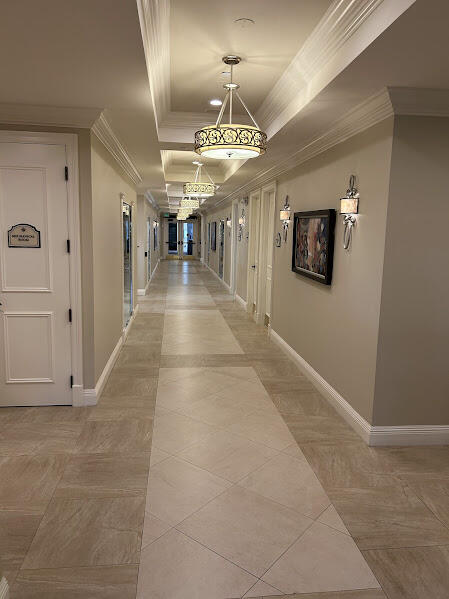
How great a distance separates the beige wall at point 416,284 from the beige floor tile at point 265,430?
782 millimetres

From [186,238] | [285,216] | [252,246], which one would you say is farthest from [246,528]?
[186,238]

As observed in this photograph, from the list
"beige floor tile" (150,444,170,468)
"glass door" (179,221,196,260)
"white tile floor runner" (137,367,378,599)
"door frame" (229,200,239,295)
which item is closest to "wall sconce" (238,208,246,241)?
"door frame" (229,200,239,295)

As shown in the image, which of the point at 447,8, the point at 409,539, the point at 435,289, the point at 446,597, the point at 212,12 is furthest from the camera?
the point at 435,289

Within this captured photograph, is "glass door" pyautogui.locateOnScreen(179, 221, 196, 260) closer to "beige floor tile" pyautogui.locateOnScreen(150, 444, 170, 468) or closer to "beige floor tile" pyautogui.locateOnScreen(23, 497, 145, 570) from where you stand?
"beige floor tile" pyautogui.locateOnScreen(150, 444, 170, 468)

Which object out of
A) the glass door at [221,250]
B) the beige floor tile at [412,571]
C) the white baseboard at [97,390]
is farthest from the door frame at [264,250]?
the glass door at [221,250]

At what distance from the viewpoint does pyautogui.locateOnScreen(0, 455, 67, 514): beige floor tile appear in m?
2.74

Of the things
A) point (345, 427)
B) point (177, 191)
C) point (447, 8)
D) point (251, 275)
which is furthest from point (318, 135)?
point (177, 191)

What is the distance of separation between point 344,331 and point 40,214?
2.95 metres

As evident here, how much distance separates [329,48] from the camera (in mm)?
2982

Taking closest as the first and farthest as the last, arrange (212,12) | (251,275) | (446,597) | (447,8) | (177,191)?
(447,8) → (446,597) → (212,12) → (251,275) → (177,191)

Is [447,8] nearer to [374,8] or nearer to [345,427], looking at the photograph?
[374,8]

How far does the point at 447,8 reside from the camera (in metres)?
1.95

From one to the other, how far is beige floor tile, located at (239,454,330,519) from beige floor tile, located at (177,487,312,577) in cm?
8

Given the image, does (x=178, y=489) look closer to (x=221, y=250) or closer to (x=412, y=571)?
(x=412, y=571)
